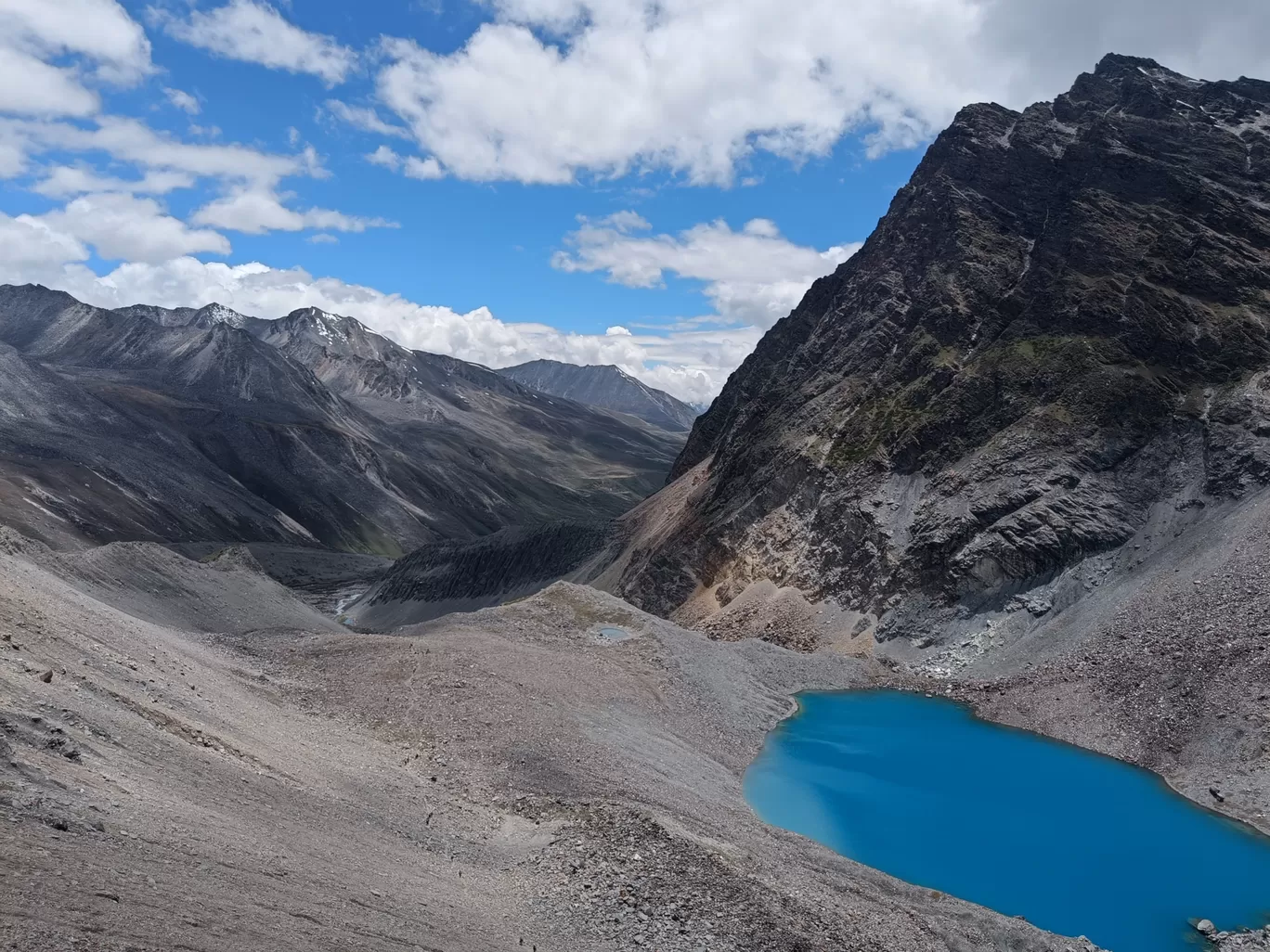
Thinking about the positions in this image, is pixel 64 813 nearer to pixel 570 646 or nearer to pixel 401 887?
pixel 401 887

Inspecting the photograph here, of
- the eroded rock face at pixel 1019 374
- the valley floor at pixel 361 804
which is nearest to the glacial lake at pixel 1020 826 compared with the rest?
the valley floor at pixel 361 804

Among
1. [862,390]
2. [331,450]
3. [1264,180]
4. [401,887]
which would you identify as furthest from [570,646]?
[331,450]

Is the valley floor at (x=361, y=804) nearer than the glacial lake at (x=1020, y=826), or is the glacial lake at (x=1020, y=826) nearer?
the valley floor at (x=361, y=804)

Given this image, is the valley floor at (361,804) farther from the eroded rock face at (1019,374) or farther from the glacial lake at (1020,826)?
the eroded rock face at (1019,374)

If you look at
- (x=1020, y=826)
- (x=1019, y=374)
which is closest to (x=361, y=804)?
(x=1020, y=826)

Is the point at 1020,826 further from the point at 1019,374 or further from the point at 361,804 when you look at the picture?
the point at 1019,374

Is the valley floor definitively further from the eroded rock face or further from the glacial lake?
the eroded rock face

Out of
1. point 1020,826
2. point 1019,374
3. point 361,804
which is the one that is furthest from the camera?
point 1019,374
